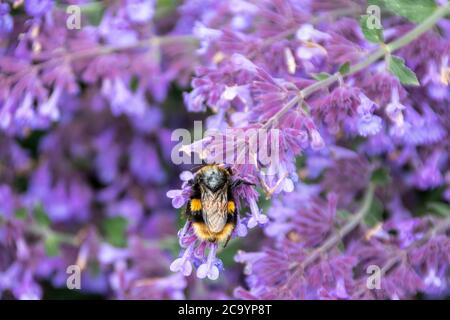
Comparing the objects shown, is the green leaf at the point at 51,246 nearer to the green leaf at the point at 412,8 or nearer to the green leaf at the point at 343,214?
the green leaf at the point at 343,214

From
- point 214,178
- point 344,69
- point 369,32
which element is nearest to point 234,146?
point 214,178

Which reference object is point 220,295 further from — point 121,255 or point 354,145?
point 354,145

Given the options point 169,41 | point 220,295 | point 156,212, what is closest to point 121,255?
point 156,212

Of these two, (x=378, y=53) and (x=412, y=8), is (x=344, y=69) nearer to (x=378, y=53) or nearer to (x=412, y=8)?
(x=378, y=53)

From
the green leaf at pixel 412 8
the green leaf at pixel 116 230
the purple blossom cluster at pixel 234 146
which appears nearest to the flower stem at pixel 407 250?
the purple blossom cluster at pixel 234 146

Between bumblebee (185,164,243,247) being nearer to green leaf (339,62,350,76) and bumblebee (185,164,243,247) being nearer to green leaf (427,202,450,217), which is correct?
green leaf (339,62,350,76)

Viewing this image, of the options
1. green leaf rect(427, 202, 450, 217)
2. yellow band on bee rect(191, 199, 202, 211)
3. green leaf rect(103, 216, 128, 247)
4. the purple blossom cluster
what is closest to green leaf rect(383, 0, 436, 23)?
the purple blossom cluster
